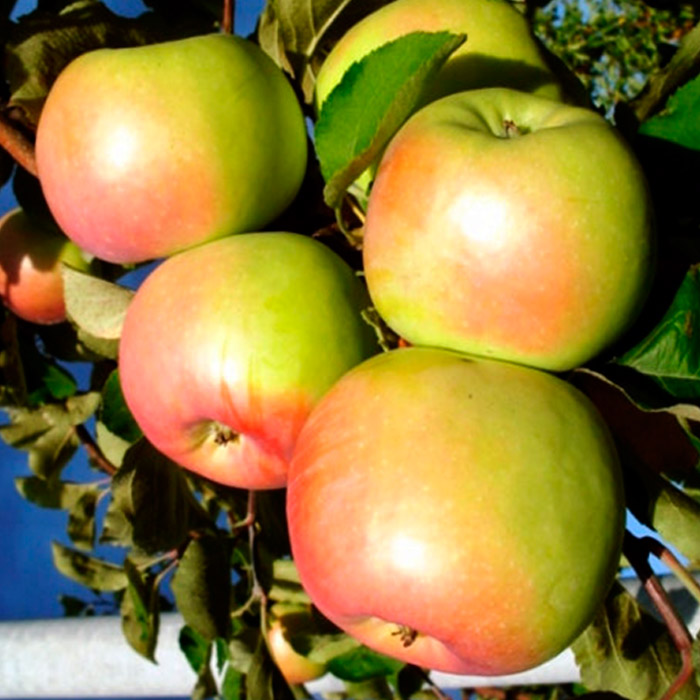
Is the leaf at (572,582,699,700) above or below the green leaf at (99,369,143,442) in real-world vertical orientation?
below

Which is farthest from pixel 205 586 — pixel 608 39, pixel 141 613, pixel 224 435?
pixel 608 39

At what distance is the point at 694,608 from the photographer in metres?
1.24

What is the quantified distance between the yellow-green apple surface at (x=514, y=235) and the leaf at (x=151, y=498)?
34 centimetres

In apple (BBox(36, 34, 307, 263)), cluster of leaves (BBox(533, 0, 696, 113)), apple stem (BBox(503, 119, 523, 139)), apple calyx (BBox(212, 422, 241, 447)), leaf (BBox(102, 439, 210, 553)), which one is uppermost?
apple stem (BBox(503, 119, 523, 139))

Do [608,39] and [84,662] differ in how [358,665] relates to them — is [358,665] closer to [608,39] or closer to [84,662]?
[84,662]

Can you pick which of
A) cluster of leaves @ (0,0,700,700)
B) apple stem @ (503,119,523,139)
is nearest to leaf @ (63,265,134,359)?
cluster of leaves @ (0,0,700,700)

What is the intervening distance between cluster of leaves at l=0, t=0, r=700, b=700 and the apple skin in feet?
0.23

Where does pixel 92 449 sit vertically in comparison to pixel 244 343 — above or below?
below

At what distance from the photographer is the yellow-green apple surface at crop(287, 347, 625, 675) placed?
638 mm

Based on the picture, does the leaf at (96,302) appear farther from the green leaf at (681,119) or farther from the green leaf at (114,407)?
the green leaf at (681,119)

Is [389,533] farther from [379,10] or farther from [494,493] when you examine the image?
[379,10]

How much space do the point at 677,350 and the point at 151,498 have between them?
0.49 meters

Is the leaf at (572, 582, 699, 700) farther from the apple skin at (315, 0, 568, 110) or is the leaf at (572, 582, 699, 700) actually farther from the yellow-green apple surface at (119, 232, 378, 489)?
the apple skin at (315, 0, 568, 110)

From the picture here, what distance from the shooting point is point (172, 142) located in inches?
29.9
